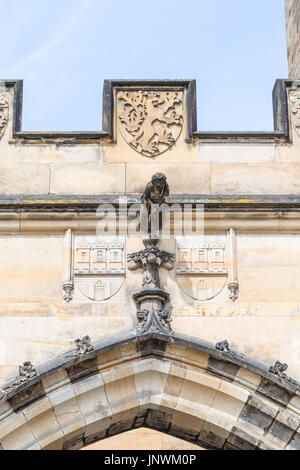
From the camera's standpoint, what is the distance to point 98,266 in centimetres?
1205

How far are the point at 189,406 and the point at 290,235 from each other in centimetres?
197

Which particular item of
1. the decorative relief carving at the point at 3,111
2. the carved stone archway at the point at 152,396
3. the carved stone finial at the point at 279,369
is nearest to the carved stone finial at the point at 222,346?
the carved stone archway at the point at 152,396

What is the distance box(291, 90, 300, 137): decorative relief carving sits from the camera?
12672 millimetres

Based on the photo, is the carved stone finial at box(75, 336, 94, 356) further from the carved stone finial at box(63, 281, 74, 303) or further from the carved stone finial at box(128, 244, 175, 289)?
the carved stone finial at box(128, 244, 175, 289)

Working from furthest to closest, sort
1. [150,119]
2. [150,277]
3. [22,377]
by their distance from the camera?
[150,119] < [150,277] < [22,377]

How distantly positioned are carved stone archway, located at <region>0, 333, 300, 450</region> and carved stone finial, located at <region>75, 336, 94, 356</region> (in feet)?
0.12

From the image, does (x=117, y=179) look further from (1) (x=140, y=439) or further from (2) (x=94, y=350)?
(1) (x=140, y=439)

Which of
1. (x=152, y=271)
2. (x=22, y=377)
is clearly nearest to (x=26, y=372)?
(x=22, y=377)

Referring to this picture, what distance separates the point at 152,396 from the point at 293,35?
5203 millimetres

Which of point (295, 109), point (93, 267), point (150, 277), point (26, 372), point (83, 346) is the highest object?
point (295, 109)

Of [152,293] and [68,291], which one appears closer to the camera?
[152,293]

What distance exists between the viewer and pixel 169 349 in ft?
38.3

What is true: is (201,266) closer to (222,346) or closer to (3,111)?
(222,346)

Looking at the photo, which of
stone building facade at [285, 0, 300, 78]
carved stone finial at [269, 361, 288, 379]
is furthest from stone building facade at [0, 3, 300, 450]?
stone building facade at [285, 0, 300, 78]
